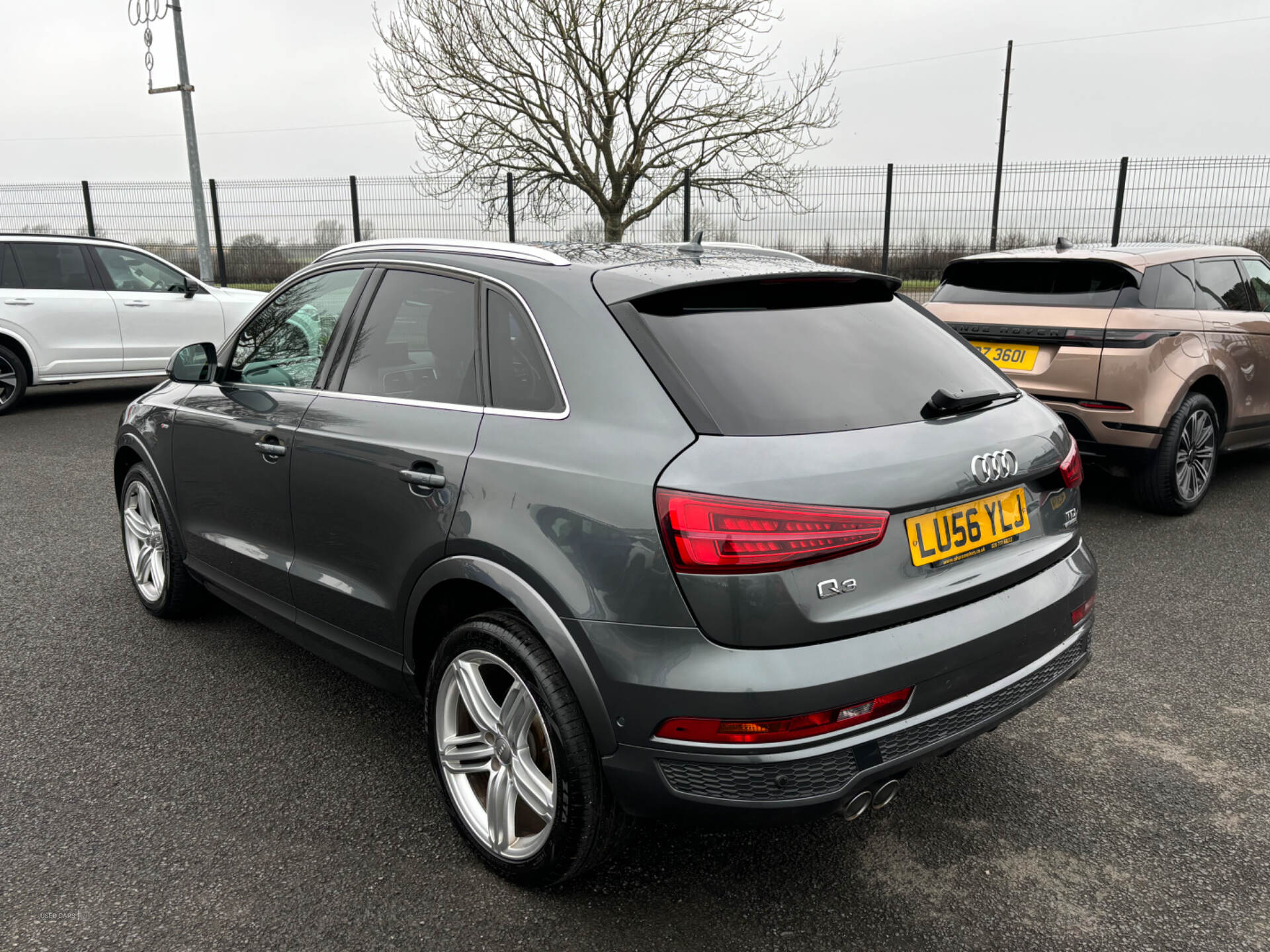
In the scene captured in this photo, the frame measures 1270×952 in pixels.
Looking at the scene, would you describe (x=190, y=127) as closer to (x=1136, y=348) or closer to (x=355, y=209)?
(x=355, y=209)

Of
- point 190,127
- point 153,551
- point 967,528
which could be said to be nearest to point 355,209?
point 190,127

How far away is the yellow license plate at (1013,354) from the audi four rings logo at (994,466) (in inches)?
141

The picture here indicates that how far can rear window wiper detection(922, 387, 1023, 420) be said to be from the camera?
94.3 inches

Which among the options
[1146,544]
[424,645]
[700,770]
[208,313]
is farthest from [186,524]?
[208,313]

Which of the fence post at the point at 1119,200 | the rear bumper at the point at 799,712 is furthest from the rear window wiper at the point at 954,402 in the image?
the fence post at the point at 1119,200

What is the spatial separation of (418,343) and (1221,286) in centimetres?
566

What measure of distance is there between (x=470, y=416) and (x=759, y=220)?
1190cm

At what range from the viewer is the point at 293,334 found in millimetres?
3396

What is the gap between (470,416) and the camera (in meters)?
2.51

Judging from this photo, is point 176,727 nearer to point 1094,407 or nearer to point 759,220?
point 1094,407

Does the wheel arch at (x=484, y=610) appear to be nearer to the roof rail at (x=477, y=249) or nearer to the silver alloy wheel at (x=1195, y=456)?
the roof rail at (x=477, y=249)

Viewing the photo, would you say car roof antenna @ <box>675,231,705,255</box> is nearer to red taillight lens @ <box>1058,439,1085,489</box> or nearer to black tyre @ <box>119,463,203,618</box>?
red taillight lens @ <box>1058,439,1085,489</box>

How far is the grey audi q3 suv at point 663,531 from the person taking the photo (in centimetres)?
200

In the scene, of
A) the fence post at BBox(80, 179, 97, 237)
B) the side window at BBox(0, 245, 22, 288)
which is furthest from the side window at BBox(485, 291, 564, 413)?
the fence post at BBox(80, 179, 97, 237)
